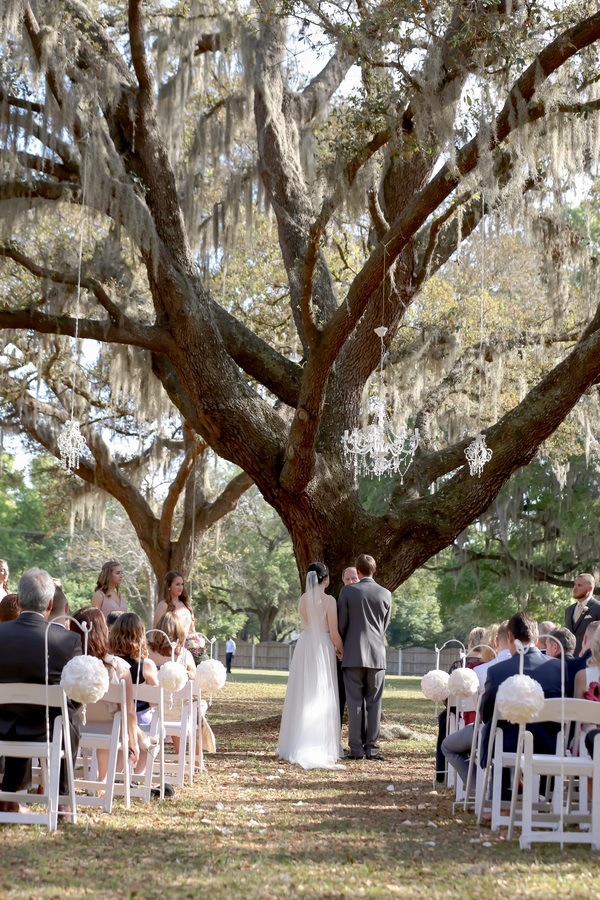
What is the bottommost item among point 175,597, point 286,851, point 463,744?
point 286,851

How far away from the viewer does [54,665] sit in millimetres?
5285

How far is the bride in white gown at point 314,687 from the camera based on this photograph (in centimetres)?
845

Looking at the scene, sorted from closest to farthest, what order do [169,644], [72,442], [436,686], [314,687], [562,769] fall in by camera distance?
1. [562,769]
2. [436,686]
3. [169,644]
4. [314,687]
5. [72,442]

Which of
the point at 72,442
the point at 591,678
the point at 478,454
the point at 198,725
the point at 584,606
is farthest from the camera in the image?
the point at 72,442

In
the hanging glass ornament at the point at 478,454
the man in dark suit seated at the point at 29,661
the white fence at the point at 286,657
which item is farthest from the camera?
the white fence at the point at 286,657

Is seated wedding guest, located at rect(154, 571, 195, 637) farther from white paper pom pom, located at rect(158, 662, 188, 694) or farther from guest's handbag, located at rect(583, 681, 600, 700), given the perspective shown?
guest's handbag, located at rect(583, 681, 600, 700)

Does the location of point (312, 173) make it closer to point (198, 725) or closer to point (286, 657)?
point (198, 725)

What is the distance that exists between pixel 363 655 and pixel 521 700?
396 cm

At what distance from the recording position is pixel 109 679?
18.4ft

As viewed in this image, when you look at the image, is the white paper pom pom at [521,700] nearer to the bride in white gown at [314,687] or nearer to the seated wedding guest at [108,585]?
the bride in white gown at [314,687]

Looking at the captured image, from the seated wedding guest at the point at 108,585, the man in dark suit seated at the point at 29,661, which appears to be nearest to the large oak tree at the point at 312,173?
the seated wedding guest at the point at 108,585

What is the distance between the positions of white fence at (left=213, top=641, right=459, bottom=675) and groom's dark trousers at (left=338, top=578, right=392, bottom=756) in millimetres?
26936

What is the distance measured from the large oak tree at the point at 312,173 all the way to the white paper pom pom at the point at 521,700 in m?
A: 3.97

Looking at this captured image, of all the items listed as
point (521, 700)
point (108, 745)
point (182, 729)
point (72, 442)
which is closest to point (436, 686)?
point (182, 729)
